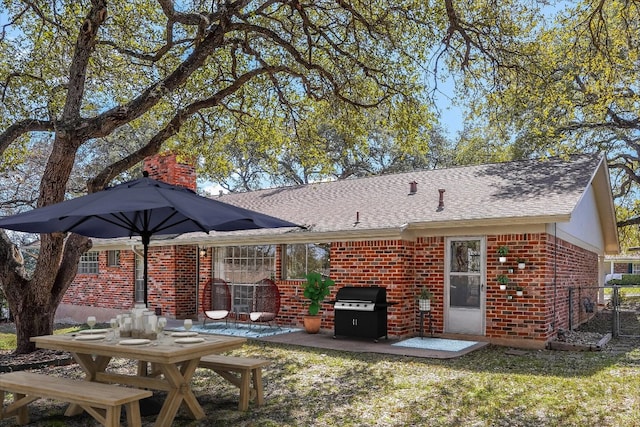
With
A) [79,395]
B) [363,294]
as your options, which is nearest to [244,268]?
[363,294]

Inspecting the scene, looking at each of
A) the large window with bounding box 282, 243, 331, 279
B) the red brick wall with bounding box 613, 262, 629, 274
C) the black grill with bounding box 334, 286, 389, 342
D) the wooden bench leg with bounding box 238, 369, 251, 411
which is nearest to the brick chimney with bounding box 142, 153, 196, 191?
the large window with bounding box 282, 243, 331, 279

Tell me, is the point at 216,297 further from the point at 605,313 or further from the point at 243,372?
the point at 605,313

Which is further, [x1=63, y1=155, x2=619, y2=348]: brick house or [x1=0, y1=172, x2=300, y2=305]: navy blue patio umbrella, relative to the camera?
→ [x1=63, y1=155, x2=619, y2=348]: brick house

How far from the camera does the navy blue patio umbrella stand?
16.7 feet

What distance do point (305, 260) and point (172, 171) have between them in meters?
5.32

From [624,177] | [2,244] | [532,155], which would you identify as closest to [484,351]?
[2,244]

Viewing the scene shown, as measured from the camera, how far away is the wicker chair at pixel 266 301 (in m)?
11.8

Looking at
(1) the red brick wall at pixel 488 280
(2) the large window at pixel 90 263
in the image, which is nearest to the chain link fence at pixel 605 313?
(1) the red brick wall at pixel 488 280

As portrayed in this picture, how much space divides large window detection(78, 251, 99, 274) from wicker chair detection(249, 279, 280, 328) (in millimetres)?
7047

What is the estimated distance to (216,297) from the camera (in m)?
→ 13.5

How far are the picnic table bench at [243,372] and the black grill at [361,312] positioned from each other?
420 cm

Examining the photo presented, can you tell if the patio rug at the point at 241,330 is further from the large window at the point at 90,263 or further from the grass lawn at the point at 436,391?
the large window at the point at 90,263

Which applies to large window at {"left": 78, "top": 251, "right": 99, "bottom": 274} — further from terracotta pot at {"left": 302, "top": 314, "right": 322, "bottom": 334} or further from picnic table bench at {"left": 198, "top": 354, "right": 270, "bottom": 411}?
picnic table bench at {"left": 198, "top": 354, "right": 270, "bottom": 411}

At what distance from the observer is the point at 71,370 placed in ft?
25.9
